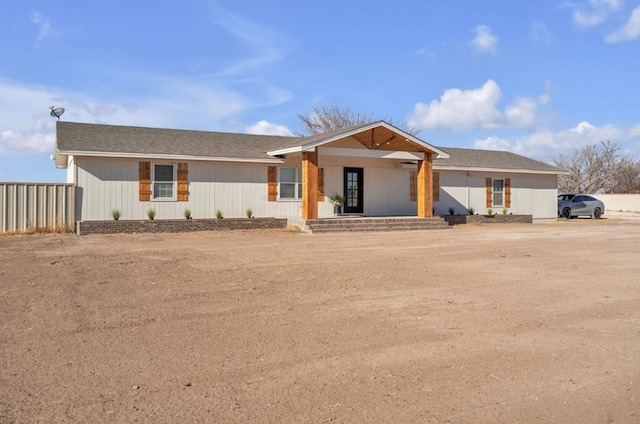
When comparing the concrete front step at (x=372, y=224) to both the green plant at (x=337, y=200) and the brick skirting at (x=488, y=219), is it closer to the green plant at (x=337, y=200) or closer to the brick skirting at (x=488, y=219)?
the green plant at (x=337, y=200)

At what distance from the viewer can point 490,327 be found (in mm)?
5816

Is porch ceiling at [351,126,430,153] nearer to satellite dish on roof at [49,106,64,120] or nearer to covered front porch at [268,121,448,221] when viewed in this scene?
covered front porch at [268,121,448,221]

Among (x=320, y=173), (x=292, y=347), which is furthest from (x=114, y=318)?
(x=320, y=173)

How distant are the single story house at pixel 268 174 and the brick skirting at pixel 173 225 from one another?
939 millimetres

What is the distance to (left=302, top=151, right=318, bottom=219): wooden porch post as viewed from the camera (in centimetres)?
1820

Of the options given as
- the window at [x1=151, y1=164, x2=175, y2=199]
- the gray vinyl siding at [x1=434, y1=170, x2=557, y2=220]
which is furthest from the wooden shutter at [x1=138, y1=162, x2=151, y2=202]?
the gray vinyl siding at [x1=434, y1=170, x2=557, y2=220]

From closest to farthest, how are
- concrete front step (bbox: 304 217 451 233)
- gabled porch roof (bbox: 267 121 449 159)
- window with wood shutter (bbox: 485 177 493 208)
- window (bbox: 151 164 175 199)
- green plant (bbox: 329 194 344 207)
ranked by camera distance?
concrete front step (bbox: 304 217 451 233)
gabled porch roof (bbox: 267 121 449 159)
window (bbox: 151 164 175 199)
green plant (bbox: 329 194 344 207)
window with wood shutter (bbox: 485 177 493 208)

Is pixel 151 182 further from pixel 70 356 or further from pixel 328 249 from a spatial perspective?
pixel 70 356

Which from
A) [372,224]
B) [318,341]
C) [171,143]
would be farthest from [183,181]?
[318,341]

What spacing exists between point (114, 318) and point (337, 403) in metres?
3.31

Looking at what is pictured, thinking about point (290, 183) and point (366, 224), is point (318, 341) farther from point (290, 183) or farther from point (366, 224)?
point (290, 183)

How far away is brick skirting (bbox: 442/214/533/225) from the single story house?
110 centimetres

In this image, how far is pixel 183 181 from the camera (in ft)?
62.0

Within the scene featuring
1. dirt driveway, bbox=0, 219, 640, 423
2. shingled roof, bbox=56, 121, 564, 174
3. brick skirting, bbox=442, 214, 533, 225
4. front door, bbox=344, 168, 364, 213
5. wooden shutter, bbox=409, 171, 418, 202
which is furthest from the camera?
wooden shutter, bbox=409, 171, 418, 202
